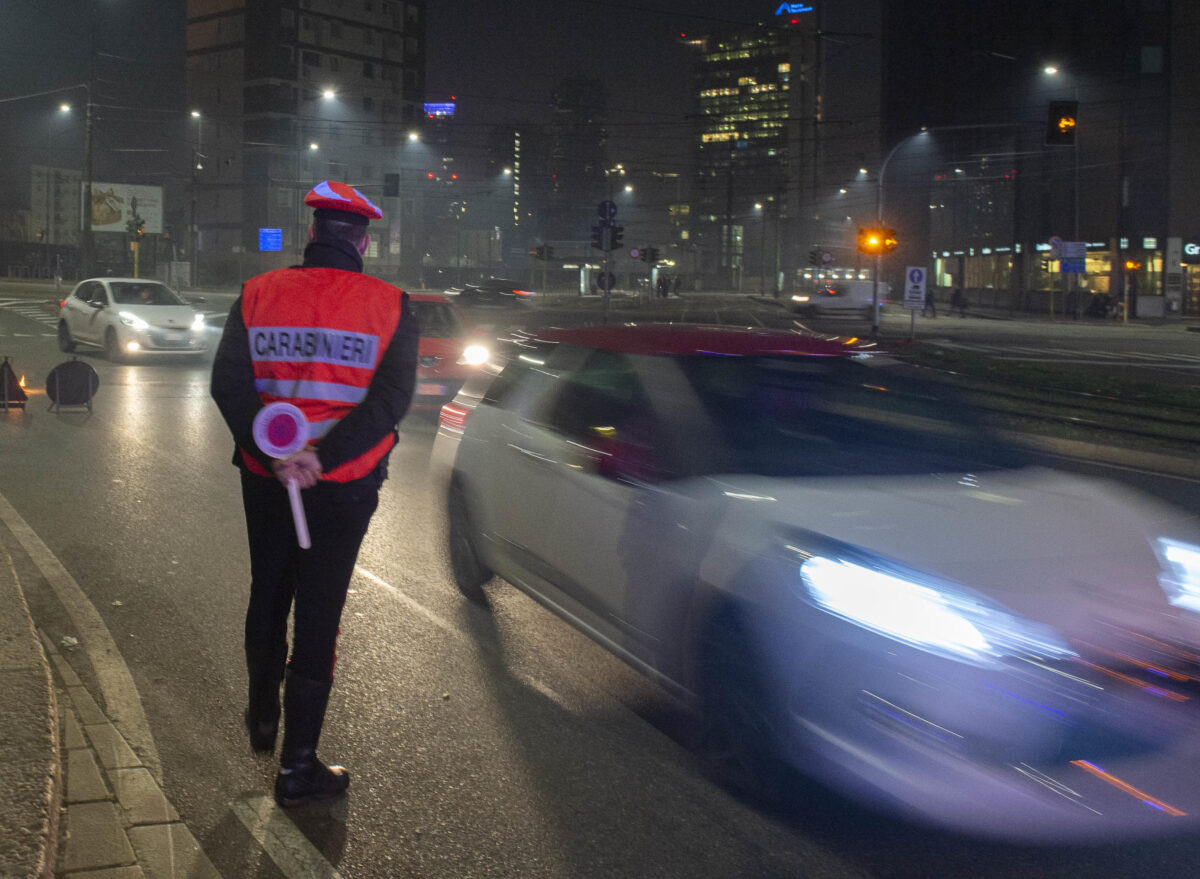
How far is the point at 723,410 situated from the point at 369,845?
2095mm

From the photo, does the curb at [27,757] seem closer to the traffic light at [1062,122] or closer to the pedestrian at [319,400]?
the pedestrian at [319,400]

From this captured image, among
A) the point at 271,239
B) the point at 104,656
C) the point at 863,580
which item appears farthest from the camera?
the point at 271,239

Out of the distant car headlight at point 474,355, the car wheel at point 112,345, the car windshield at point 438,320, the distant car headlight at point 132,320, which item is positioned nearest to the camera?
the distant car headlight at point 474,355

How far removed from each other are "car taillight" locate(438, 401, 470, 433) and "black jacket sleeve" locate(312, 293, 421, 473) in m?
2.77

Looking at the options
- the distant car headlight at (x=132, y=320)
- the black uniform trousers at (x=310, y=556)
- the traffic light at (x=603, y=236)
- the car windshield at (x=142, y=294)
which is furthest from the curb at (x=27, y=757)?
the traffic light at (x=603, y=236)

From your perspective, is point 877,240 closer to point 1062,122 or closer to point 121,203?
point 1062,122

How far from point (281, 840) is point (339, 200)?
202cm

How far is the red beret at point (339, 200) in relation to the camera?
3.70 metres

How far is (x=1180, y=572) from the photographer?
3.98 metres

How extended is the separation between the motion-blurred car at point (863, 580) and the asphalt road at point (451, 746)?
0.73 feet

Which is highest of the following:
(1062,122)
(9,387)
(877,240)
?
(1062,122)

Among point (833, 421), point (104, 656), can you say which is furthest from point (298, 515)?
point (104, 656)

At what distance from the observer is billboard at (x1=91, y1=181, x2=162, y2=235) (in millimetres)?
71750

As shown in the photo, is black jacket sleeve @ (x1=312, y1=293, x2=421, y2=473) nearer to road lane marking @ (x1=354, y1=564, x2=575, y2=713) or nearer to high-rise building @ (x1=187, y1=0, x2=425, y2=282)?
road lane marking @ (x1=354, y1=564, x2=575, y2=713)
